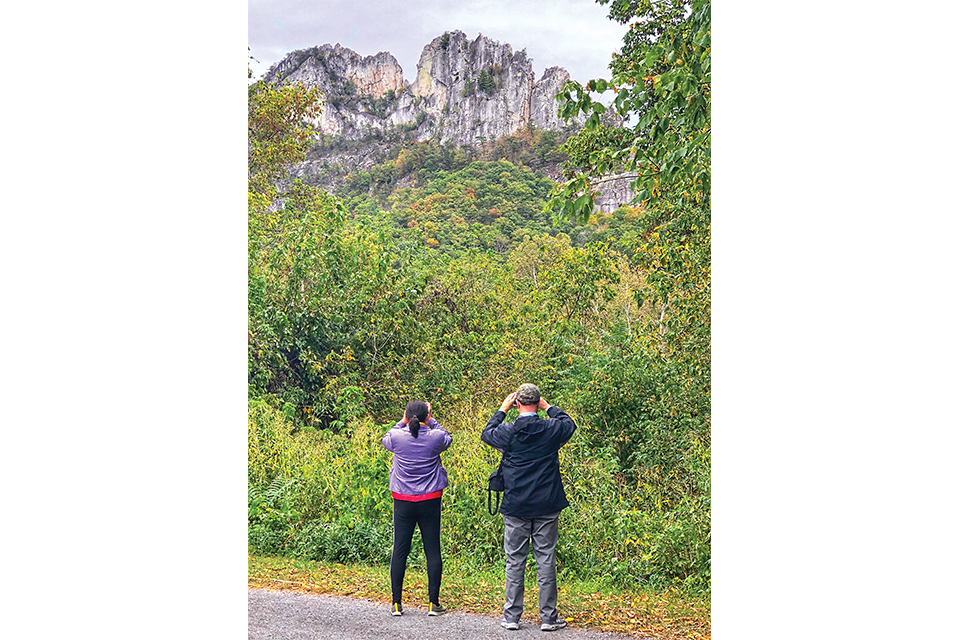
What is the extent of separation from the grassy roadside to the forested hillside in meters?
0.32

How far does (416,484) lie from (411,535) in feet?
1.42

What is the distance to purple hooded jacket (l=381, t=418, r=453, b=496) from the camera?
539 cm

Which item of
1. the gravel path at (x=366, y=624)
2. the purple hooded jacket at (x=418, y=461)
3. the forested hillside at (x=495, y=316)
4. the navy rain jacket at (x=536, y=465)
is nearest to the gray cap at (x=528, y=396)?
the navy rain jacket at (x=536, y=465)

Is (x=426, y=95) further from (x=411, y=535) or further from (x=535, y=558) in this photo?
(x=535, y=558)

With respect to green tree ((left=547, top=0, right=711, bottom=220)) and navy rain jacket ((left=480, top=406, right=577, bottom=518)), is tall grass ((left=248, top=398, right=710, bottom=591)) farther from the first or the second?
green tree ((left=547, top=0, right=711, bottom=220))

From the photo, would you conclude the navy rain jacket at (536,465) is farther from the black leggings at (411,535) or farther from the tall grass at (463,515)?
the tall grass at (463,515)

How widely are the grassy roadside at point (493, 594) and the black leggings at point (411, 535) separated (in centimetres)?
42

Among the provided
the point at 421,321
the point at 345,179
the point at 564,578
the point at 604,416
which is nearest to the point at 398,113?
the point at 345,179

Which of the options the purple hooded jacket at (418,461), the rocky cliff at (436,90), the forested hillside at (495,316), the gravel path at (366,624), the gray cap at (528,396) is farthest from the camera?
the rocky cliff at (436,90)

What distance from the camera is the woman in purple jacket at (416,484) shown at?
Answer: 5.40m

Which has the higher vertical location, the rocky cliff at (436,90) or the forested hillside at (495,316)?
the rocky cliff at (436,90)

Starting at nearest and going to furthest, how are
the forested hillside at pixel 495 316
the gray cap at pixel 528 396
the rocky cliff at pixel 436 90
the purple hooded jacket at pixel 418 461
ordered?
the gray cap at pixel 528 396, the purple hooded jacket at pixel 418 461, the forested hillside at pixel 495 316, the rocky cliff at pixel 436 90

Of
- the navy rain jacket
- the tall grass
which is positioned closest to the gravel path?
the navy rain jacket
